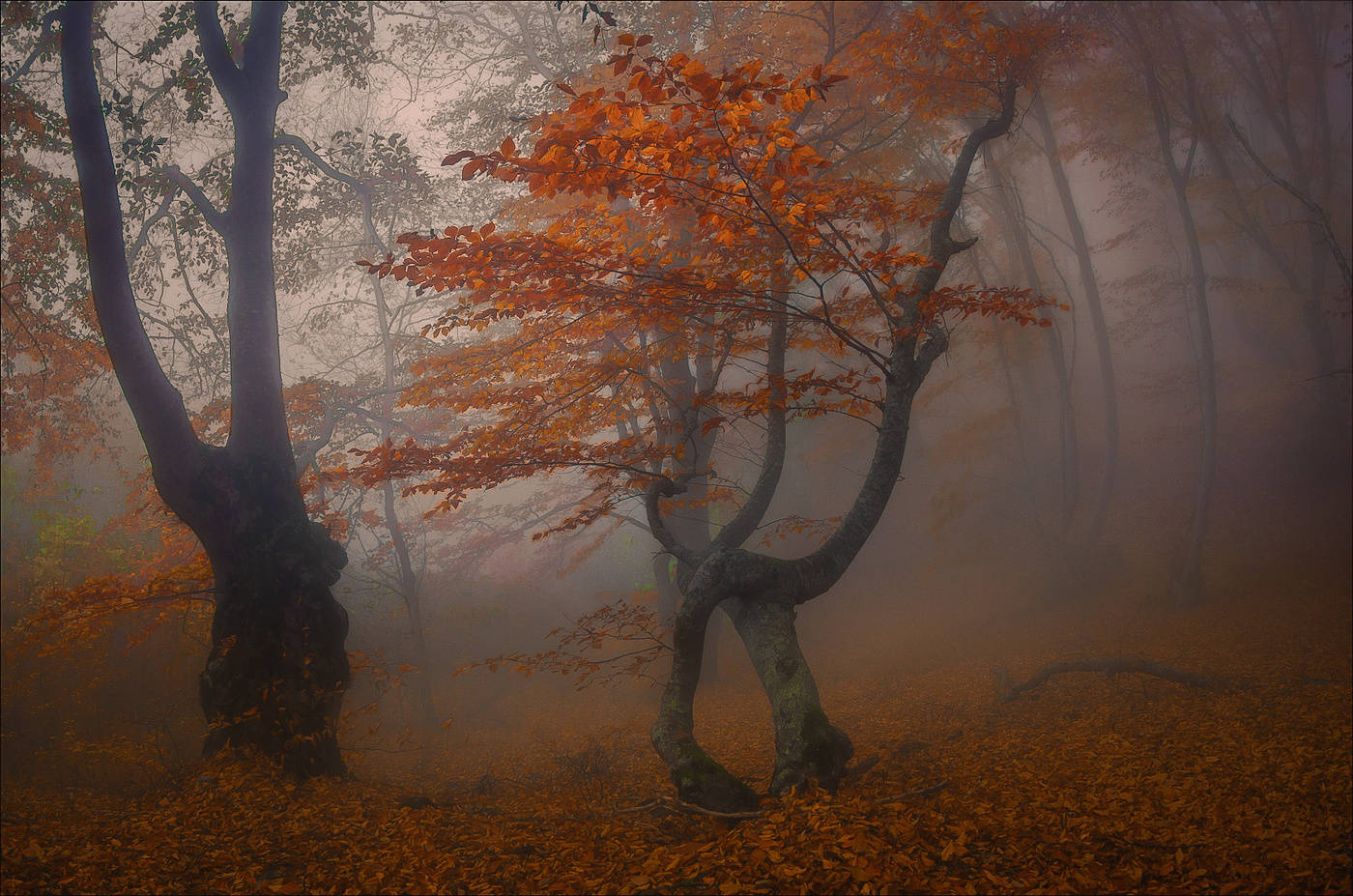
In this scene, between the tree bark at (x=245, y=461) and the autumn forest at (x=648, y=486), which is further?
the tree bark at (x=245, y=461)

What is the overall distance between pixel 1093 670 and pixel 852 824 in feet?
22.9

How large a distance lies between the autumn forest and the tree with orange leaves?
48mm

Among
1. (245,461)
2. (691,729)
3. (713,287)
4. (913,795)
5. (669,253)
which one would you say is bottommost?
(913,795)

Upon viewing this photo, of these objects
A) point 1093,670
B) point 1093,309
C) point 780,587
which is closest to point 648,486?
point 780,587

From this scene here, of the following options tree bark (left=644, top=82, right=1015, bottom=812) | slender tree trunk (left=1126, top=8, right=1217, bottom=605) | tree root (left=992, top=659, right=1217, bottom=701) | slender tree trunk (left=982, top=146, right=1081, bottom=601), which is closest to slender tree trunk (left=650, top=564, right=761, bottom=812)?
tree bark (left=644, top=82, right=1015, bottom=812)

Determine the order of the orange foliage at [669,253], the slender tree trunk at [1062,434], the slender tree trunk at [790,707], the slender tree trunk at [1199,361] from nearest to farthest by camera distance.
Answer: the orange foliage at [669,253], the slender tree trunk at [790,707], the slender tree trunk at [1199,361], the slender tree trunk at [1062,434]

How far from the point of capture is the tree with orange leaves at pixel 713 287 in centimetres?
358

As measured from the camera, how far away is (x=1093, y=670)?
8328mm

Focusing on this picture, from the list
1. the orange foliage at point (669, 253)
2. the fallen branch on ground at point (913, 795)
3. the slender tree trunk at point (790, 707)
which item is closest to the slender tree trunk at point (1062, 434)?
the orange foliage at point (669, 253)

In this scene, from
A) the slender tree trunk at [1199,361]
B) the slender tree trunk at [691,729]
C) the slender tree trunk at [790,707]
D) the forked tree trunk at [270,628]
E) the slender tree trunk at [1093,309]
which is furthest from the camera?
the slender tree trunk at [1093,309]

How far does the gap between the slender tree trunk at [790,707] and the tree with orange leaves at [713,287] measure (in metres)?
0.01

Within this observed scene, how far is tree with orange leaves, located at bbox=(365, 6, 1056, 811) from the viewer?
3578mm

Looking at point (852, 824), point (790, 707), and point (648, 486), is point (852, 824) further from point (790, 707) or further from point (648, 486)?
point (648, 486)

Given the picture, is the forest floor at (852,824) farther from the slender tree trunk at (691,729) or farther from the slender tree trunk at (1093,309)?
the slender tree trunk at (1093,309)
